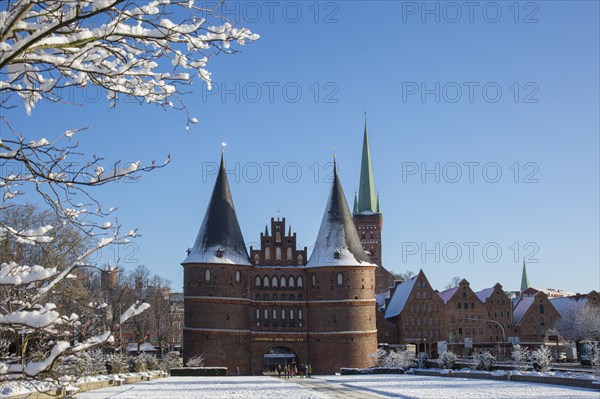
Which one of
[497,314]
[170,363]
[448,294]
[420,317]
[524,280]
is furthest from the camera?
[524,280]

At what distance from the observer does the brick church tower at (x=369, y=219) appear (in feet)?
319

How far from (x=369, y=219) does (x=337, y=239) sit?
122ft

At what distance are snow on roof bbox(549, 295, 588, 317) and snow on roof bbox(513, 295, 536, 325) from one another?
13.2ft

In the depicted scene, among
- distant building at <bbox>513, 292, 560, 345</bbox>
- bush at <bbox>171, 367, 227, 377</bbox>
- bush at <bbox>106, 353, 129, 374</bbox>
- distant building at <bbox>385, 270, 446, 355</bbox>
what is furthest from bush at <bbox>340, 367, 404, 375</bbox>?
distant building at <bbox>513, 292, 560, 345</bbox>

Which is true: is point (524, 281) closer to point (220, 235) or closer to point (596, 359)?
point (220, 235)

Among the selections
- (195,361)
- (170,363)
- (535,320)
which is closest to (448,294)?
(535,320)

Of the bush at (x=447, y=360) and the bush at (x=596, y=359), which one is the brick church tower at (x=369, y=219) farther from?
the bush at (x=596, y=359)

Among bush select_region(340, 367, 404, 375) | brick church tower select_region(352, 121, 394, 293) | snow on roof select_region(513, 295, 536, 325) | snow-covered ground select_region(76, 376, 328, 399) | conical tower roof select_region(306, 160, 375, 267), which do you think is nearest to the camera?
snow-covered ground select_region(76, 376, 328, 399)

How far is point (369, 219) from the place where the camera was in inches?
3851

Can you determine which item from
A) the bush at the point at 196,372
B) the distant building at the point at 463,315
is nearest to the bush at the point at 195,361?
the bush at the point at 196,372

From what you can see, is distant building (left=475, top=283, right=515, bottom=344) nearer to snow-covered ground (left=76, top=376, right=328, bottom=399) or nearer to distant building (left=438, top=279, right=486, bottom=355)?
distant building (left=438, top=279, right=486, bottom=355)

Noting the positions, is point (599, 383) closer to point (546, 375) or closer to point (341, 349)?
point (546, 375)

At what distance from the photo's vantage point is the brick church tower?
97125mm

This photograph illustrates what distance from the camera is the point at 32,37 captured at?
5.51 meters
